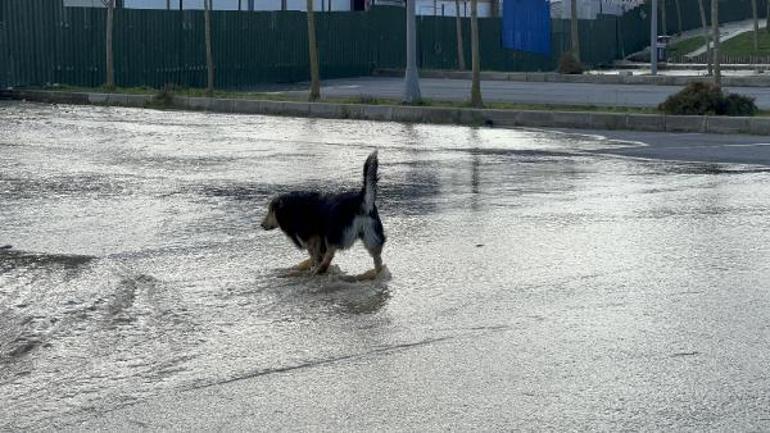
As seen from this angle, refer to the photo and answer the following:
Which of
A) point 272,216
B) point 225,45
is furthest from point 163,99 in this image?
point 272,216

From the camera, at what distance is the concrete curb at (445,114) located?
2127cm

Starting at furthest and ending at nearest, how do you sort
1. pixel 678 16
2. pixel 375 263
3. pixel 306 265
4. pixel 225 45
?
pixel 678 16
pixel 225 45
pixel 306 265
pixel 375 263

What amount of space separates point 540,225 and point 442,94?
21094mm

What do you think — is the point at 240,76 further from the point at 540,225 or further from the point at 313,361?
the point at 313,361

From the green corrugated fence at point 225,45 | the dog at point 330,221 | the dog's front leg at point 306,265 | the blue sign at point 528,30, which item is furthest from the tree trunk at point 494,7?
the dog's front leg at point 306,265

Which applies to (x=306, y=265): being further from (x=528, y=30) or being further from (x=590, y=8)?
(x=590, y=8)

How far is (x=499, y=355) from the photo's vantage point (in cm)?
684

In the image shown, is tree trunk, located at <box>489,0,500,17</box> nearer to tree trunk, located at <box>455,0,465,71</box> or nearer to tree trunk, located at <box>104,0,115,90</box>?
tree trunk, located at <box>455,0,465,71</box>

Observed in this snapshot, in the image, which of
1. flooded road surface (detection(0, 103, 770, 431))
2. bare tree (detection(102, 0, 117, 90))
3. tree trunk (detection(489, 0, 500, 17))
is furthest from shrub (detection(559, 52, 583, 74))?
flooded road surface (detection(0, 103, 770, 431))

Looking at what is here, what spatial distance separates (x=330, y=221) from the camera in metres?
8.87

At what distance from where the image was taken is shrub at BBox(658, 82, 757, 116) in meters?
21.7

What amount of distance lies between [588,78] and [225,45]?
1067cm

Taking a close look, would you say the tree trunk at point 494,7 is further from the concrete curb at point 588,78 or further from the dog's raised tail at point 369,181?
the dog's raised tail at point 369,181

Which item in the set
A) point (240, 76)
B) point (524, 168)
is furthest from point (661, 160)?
point (240, 76)
